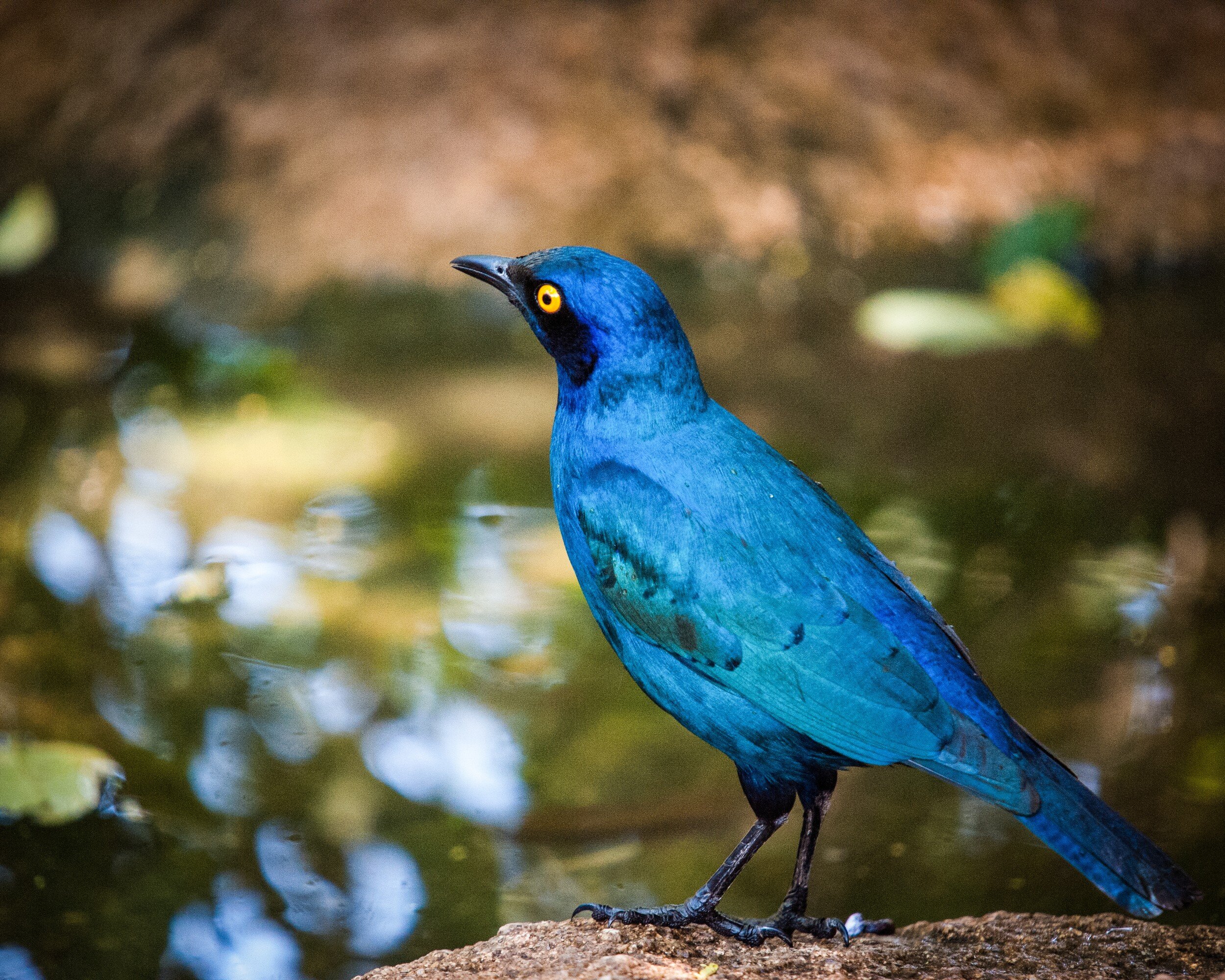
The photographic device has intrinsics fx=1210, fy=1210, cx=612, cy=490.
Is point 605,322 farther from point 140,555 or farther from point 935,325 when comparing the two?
point 935,325

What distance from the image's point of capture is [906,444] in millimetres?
5629

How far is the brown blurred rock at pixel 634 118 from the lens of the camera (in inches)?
272

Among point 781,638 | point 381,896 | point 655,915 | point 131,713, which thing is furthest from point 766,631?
point 131,713

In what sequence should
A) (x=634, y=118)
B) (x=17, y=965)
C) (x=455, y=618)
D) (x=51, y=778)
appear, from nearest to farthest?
(x=17, y=965), (x=51, y=778), (x=455, y=618), (x=634, y=118)

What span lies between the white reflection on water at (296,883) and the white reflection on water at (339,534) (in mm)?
1334

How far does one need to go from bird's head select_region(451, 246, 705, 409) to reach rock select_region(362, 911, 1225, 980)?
3.78ft

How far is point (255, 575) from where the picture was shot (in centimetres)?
464

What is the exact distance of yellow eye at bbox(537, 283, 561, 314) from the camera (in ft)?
8.62

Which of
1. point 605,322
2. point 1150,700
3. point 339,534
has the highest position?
point 605,322

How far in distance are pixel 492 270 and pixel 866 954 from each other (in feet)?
5.60

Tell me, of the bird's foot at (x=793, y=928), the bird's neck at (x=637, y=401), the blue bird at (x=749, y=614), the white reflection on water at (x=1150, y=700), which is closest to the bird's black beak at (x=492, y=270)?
the blue bird at (x=749, y=614)

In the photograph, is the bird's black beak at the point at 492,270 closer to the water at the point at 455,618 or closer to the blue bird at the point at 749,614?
the blue bird at the point at 749,614

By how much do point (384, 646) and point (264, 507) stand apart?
3.68ft

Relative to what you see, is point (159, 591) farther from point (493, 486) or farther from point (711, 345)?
point (711, 345)
